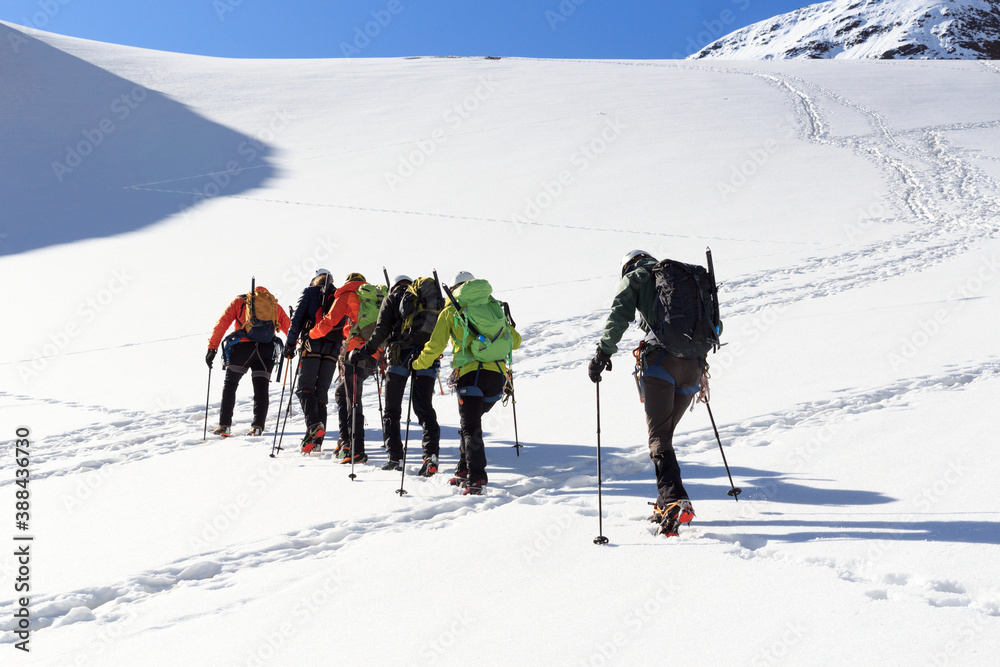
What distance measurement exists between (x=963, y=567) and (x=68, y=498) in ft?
22.0

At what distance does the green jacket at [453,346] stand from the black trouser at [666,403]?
149cm

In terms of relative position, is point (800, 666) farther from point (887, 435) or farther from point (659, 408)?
point (887, 435)

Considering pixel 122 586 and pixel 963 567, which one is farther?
pixel 122 586

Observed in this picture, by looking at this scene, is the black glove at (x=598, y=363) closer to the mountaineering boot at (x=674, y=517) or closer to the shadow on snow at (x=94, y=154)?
the mountaineering boot at (x=674, y=517)

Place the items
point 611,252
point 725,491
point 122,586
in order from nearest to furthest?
point 122,586
point 725,491
point 611,252

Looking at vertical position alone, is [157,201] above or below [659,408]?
above

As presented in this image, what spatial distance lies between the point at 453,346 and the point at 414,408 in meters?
0.89

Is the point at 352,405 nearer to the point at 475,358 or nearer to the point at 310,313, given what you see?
the point at 310,313

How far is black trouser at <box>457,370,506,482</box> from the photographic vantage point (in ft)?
18.6

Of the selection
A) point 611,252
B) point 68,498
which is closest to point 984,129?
point 611,252

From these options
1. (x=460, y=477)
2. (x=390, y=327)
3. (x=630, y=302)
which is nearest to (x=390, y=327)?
(x=390, y=327)

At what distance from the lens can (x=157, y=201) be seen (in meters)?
25.0

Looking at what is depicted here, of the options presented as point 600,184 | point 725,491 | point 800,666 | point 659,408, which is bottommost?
point 800,666

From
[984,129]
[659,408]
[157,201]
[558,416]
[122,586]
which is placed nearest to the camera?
[122,586]
